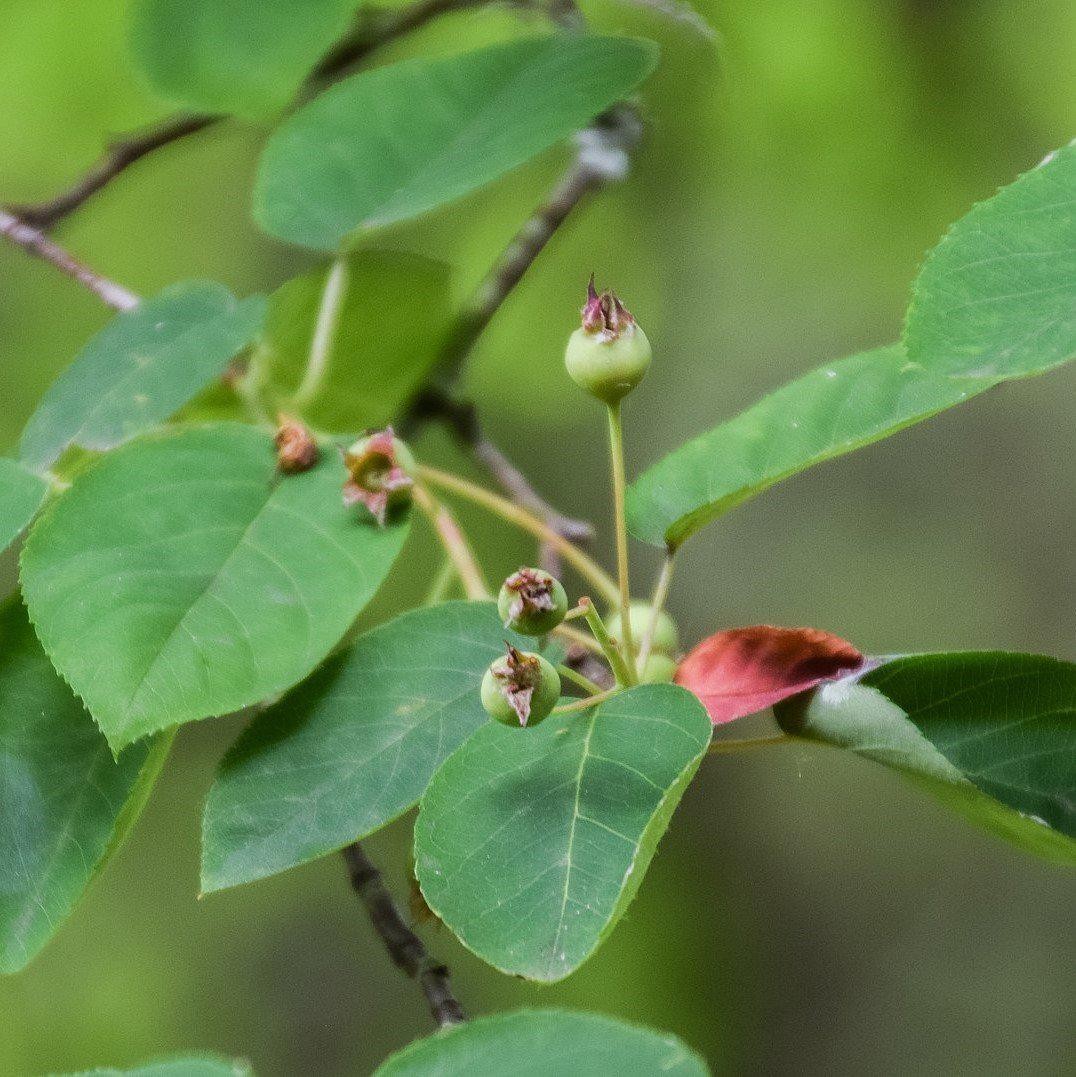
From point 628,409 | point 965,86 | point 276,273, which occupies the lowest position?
point 628,409

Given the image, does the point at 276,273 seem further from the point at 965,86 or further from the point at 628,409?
the point at 965,86

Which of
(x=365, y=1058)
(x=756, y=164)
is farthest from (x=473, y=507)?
(x=365, y=1058)

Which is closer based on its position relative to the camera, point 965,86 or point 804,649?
point 804,649

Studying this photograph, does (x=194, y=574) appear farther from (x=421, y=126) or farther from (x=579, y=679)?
(x=421, y=126)

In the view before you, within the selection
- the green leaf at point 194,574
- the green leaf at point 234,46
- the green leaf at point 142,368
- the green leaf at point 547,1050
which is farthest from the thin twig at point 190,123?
the green leaf at point 547,1050

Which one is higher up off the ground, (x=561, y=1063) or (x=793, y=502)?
(x=561, y=1063)

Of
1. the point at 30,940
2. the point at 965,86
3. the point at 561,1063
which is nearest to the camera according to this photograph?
the point at 561,1063

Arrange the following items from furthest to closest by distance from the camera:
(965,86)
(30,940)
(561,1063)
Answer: (965,86) → (30,940) → (561,1063)
